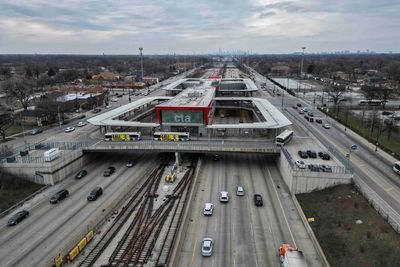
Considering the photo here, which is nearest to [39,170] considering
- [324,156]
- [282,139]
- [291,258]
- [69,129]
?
[69,129]

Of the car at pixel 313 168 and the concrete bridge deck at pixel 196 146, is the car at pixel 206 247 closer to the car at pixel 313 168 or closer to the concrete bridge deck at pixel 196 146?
the car at pixel 313 168

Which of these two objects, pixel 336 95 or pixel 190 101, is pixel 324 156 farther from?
pixel 336 95

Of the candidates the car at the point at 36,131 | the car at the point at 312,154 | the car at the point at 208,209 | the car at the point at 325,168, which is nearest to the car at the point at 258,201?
the car at the point at 208,209

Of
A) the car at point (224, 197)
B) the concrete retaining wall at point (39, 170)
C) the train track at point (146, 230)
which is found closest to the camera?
the train track at point (146, 230)

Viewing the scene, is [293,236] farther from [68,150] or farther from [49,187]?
[68,150]

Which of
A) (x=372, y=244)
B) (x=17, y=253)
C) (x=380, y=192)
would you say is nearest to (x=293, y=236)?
(x=372, y=244)

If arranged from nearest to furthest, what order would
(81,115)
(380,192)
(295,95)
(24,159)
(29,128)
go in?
(380,192) < (24,159) < (29,128) < (81,115) < (295,95)
